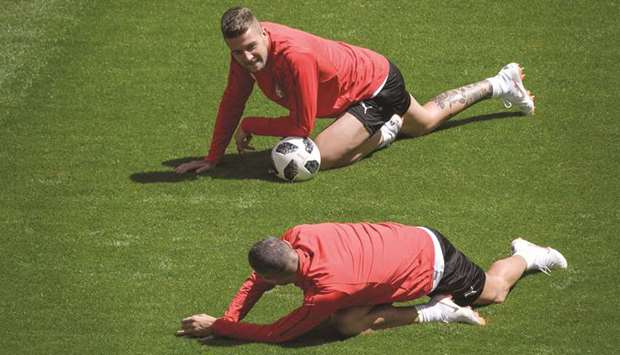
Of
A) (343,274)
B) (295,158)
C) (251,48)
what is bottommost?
(295,158)

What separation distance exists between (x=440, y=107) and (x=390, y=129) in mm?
621

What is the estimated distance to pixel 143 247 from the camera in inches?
390

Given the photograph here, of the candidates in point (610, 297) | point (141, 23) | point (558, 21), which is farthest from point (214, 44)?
point (610, 297)

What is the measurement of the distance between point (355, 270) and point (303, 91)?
2671mm

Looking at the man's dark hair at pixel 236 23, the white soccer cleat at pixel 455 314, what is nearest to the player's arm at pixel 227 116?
the man's dark hair at pixel 236 23

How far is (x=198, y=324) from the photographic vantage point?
28.2ft

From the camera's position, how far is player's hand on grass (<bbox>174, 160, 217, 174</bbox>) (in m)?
11.1

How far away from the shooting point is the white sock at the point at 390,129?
1132 centimetres

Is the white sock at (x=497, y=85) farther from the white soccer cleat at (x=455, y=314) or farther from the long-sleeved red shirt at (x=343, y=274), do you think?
the white soccer cleat at (x=455, y=314)

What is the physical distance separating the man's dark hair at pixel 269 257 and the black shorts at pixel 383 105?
331cm

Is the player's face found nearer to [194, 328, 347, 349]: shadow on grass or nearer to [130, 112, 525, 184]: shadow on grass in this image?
[130, 112, 525, 184]: shadow on grass

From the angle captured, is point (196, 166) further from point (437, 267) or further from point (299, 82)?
point (437, 267)

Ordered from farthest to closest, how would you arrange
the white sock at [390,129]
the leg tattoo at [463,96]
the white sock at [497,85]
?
the white sock at [497,85]
the leg tattoo at [463,96]
the white sock at [390,129]

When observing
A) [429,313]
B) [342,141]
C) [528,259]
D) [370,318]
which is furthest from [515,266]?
[342,141]
